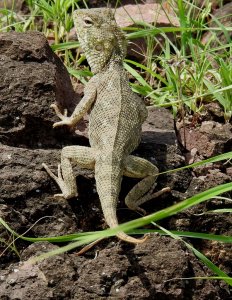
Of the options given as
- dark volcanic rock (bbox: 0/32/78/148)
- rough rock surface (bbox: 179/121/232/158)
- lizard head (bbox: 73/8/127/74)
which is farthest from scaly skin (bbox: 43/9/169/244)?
rough rock surface (bbox: 179/121/232/158)

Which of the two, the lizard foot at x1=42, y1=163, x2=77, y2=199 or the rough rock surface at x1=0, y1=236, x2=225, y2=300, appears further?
the lizard foot at x1=42, y1=163, x2=77, y2=199

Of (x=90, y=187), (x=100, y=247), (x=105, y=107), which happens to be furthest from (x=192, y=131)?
(x=100, y=247)

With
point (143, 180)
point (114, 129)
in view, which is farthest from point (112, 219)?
point (114, 129)

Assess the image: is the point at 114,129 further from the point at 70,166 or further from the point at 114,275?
the point at 114,275

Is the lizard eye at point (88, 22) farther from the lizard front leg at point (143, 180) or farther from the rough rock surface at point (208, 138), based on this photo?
the lizard front leg at point (143, 180)

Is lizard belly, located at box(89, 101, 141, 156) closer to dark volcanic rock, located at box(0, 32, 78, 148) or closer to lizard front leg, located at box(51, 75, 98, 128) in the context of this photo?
lizard front leg, located at box(51, 75, 98, 128)

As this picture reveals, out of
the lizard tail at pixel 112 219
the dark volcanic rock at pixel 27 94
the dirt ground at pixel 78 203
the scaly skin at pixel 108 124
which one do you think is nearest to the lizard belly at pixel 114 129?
the scaly skin at pixel 108 124

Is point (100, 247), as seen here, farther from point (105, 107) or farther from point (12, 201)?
point (105, 107)
